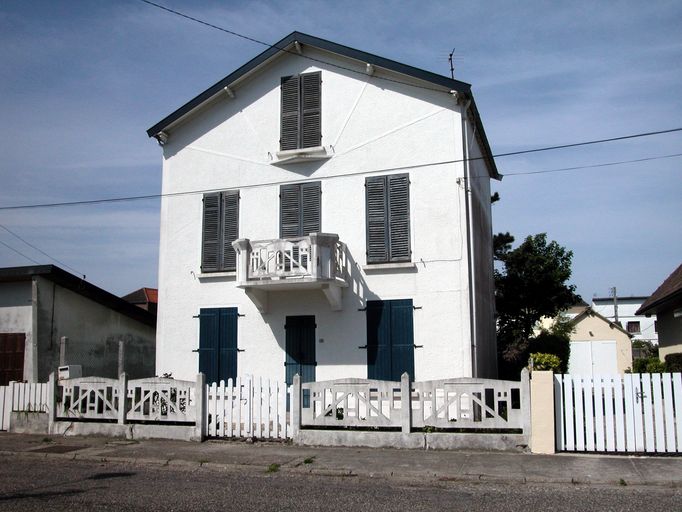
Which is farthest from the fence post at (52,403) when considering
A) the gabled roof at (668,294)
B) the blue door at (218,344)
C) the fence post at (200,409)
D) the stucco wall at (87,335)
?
the gabled roof at (668,294)

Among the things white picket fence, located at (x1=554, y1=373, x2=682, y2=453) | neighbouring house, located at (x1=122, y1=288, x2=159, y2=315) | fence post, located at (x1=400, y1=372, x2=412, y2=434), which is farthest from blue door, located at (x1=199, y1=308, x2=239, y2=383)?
neighbouring house, located at (x1=122, y1=288, x2=159, y2=315)

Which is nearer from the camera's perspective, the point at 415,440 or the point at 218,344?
the point at 415,440

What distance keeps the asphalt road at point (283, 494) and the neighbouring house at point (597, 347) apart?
26.3 m

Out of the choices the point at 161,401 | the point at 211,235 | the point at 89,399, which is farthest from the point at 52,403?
the point at 211,235

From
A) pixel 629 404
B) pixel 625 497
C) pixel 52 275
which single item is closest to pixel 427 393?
pixel 629 404

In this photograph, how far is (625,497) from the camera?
27.1 feet

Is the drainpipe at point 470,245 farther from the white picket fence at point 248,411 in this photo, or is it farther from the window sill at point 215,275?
the window sill at point 215,275

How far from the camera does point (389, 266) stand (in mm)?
15734

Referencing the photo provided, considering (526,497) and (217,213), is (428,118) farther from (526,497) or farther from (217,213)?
(526,497)

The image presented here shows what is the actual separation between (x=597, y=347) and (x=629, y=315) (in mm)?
45529

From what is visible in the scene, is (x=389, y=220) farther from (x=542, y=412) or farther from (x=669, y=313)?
(x=669, y=313)

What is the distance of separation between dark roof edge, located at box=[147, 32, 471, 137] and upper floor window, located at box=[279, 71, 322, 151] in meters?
0.80

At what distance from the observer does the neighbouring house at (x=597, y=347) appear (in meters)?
36.6

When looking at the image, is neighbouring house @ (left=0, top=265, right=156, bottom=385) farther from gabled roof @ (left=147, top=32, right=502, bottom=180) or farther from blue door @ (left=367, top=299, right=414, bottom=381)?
blue door @ (left=367, top=299, right=414, bottom=381)
